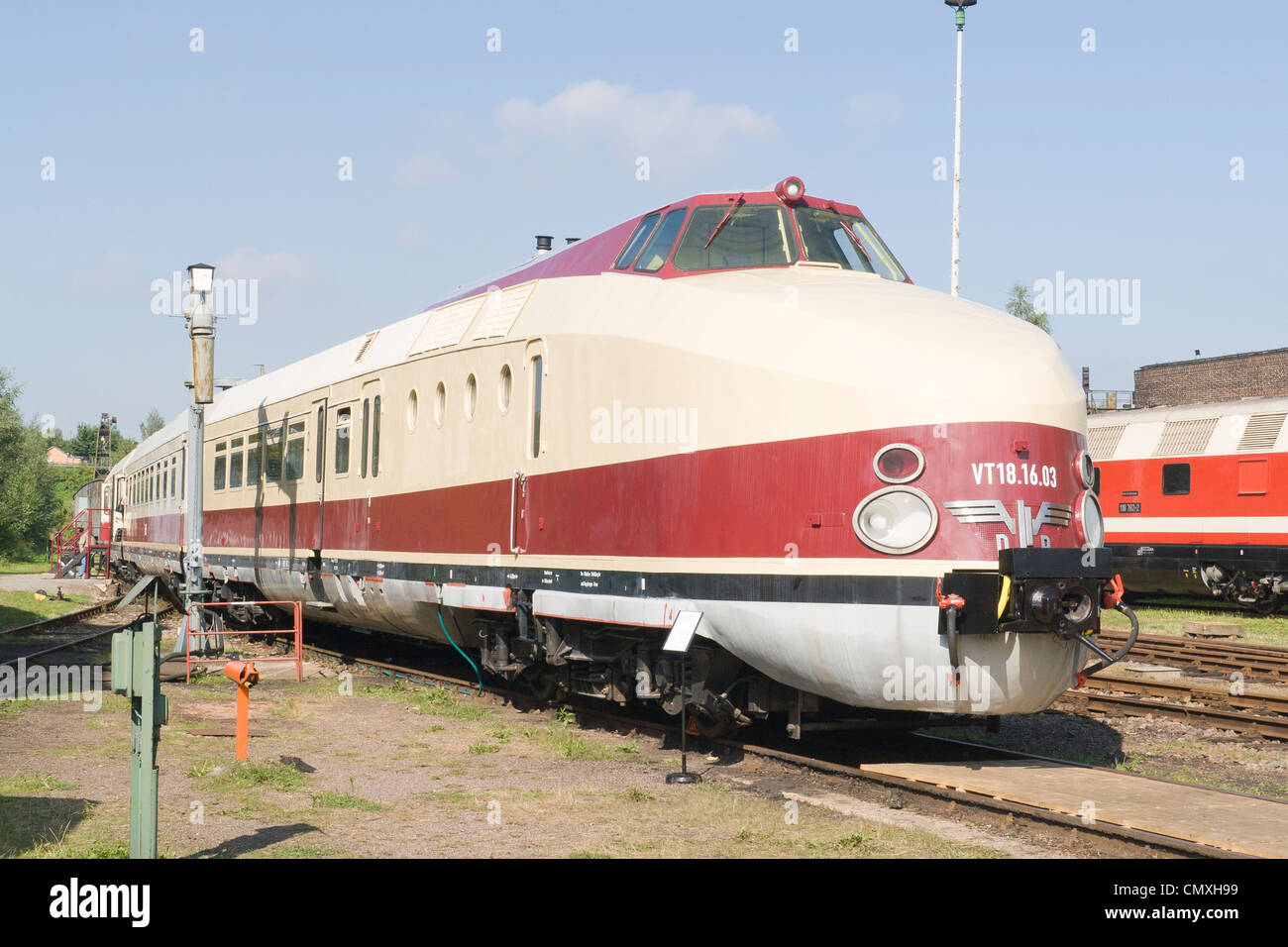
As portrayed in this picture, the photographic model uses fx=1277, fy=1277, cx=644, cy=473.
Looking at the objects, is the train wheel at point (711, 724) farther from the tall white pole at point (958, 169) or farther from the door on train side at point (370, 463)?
the tall white pole at point (958, 169)

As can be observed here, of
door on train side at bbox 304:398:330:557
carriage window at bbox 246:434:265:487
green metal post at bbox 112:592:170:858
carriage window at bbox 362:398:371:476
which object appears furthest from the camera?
carriage window at bbox 246:434:265:487

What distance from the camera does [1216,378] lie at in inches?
1863

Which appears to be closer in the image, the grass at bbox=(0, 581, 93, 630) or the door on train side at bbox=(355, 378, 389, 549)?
the door on train side at bbox=(355, 378, 389, 549)

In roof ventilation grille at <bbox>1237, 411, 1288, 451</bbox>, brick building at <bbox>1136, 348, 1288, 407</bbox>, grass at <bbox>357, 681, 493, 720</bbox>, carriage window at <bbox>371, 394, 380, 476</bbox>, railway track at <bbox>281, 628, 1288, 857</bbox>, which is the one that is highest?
brick building at <bbox>1136, 348, 1288, 407</bbox>

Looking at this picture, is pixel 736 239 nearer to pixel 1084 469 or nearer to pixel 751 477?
pixel 751 477

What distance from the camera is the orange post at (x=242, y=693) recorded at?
10742mm

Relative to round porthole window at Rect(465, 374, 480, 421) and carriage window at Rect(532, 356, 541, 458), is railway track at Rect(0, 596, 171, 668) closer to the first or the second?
round porthole window at Rect(465, 374, 480, 421)

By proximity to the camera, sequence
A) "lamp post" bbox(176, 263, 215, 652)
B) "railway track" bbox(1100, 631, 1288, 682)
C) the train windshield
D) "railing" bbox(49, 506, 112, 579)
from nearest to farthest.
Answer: the train windshield < "railway track" bbox(1100, 631, 1288, 682) < "lamp post" bbox(176, 263, 215, 652) < "railing" bbox(49, 506, 112, 579)

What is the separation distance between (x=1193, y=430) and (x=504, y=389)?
2052cm

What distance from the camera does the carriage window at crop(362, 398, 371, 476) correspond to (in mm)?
16125

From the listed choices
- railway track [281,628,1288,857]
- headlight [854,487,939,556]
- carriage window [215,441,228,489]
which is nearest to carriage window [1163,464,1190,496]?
railway track [281,628,1288,857]

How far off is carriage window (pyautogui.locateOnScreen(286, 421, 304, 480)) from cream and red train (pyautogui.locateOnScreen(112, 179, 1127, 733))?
4.58 meters

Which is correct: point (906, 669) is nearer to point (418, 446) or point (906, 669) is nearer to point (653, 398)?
point (653, 398)

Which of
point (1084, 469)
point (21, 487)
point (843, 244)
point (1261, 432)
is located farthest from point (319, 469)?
point (21, 487)
